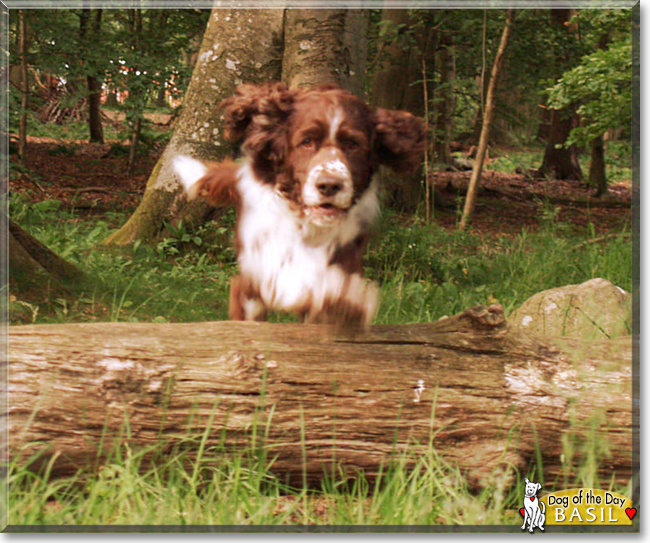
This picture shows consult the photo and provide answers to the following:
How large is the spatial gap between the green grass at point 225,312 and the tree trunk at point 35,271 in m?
0.10

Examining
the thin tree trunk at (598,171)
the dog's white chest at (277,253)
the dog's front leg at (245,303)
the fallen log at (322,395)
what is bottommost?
the fallen log at (322,395)

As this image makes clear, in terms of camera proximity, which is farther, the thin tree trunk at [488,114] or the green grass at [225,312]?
the thin tree trunk at [488,114]

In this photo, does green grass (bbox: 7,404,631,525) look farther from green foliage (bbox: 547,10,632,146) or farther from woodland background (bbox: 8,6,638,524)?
green foliage (bbox: 547,10,632,146)

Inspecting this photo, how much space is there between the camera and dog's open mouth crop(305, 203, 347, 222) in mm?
2752

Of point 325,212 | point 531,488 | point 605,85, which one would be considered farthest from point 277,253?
point 605,85

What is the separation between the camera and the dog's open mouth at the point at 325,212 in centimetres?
275

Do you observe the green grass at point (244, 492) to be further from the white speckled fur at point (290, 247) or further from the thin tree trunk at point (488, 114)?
the thin tree trunk at point (488, 114)

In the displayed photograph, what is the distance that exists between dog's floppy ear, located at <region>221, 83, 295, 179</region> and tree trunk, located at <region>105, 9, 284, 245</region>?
1450 mm

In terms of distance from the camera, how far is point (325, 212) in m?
2.77

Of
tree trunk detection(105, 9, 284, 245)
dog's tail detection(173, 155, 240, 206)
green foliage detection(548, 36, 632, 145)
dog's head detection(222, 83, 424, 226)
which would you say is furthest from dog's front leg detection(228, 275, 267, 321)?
green foliage detection(548, 36, 632, 145)

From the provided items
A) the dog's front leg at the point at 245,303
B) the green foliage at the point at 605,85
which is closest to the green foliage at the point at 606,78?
the green foliage at the point at 605,85

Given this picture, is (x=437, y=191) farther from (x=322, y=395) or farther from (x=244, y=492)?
(x=244, y=492)

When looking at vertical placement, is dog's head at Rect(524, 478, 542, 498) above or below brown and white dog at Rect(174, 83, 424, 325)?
below

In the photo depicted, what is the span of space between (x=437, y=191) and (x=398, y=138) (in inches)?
279
